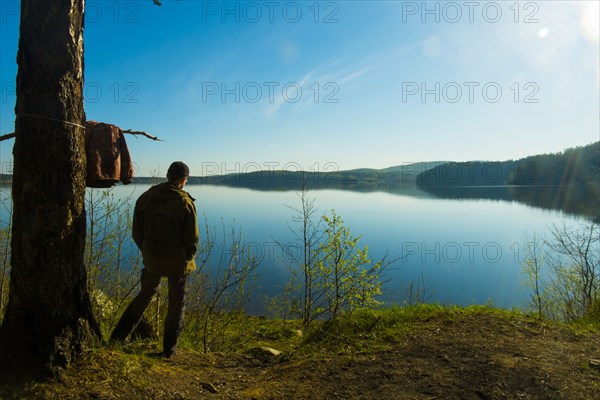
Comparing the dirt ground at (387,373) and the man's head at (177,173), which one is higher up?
the man's head at (177,173)

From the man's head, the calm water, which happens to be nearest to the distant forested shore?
the calm water

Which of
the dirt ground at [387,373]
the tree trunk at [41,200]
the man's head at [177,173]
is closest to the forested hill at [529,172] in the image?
the dirt ground at [387,373]

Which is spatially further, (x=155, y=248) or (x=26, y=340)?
(x=155, y=248)

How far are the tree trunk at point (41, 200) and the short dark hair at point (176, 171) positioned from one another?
1177mm

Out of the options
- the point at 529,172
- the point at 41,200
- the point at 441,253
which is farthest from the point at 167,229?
the point at 529,172

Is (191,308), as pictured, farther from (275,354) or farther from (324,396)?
(324,396)

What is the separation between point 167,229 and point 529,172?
12309 centimetres

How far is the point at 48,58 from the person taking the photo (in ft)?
10.1

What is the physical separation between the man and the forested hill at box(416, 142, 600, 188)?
224 ft

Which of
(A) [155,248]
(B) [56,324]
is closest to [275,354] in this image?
(A) [155,248]

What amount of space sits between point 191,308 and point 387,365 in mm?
5725

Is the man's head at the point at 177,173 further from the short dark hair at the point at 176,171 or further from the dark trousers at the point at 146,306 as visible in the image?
the dark trousers at the point at 146,306

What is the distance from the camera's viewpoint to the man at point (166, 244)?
4070mm

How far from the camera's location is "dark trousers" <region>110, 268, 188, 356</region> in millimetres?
4113
